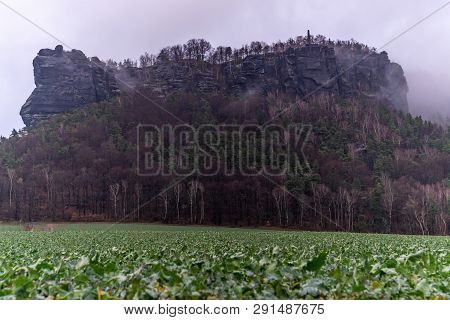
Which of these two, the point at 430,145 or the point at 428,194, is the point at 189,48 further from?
the point at 430,145

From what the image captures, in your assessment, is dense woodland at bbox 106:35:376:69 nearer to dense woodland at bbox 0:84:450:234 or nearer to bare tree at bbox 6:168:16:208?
dense woodland at bbox 0:84:450:234

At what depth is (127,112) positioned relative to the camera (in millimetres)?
65438

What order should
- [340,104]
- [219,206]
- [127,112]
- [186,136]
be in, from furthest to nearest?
[340,104] → [127,112] → [186,136] → [219,206]

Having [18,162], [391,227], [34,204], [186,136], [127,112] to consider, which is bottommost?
[391,227]

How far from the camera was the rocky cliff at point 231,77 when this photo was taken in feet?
208

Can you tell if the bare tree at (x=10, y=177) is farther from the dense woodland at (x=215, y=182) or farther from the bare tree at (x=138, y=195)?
the bare tree at (x=138, y=195)

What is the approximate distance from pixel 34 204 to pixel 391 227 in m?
44.2

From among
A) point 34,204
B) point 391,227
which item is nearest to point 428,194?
point 391,227

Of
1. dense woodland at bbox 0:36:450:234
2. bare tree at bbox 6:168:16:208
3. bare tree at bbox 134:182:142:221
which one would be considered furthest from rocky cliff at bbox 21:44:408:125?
bare tree at bbox 6:168:16:208

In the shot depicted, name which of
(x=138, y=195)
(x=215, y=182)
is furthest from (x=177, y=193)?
(x=138, y=195)

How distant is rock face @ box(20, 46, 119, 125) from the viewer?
86375mm

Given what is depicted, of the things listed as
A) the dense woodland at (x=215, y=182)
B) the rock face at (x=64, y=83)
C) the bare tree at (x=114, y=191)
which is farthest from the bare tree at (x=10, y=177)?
the rock face at (x=64, y=83)

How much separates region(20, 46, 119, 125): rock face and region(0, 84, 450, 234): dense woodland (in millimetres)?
18493

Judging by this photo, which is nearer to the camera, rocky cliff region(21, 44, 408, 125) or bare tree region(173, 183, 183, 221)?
bare tree region(173, 183, 183, 221)
